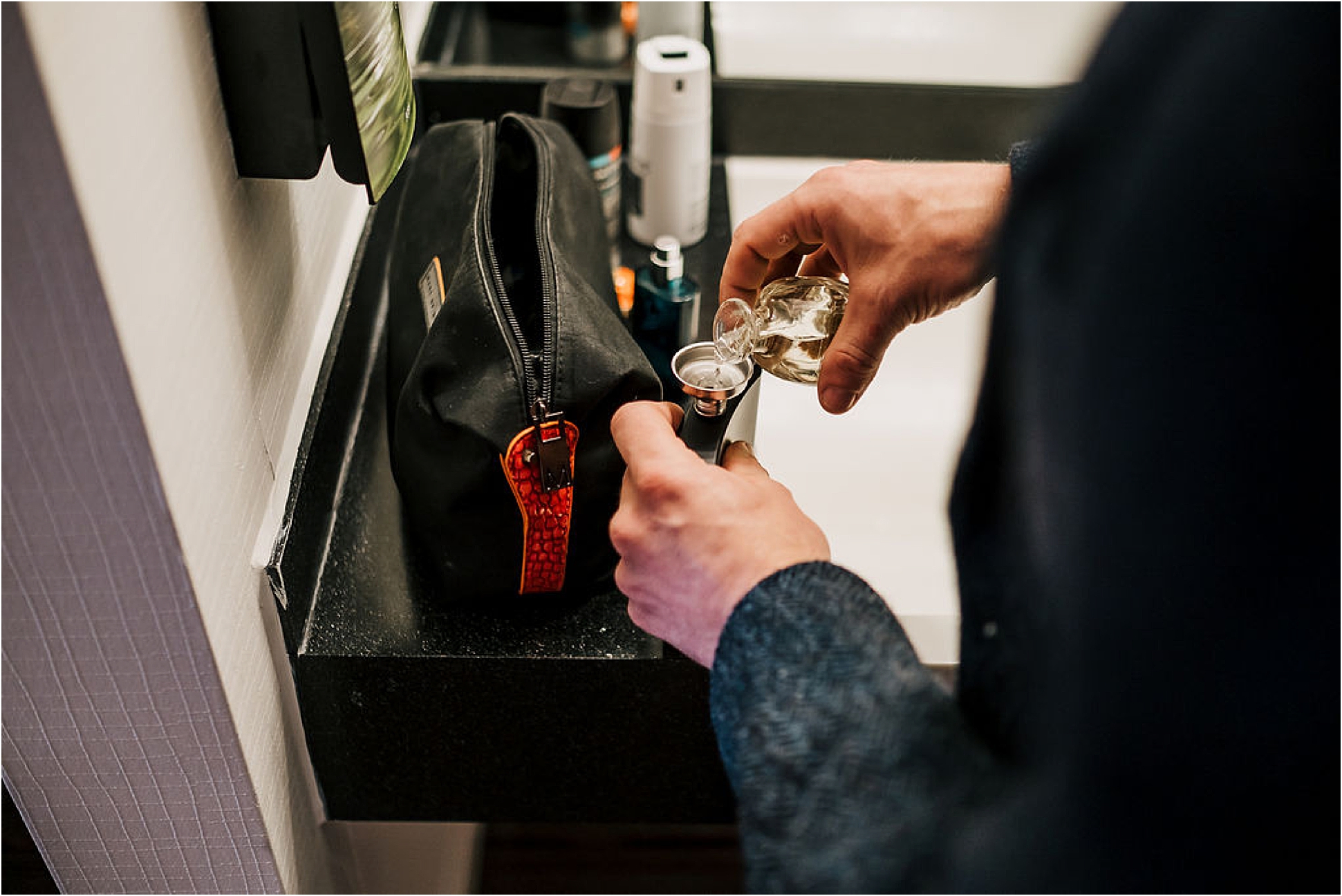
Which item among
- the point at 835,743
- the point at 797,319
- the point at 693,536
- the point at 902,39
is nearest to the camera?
the point at 835,743

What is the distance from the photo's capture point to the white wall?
1.46 ft

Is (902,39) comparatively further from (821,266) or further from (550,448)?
(550,448)

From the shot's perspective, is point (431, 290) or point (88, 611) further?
point (431, 290)

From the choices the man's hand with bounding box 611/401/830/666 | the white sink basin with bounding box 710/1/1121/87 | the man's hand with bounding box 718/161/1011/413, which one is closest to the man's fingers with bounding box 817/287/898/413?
the man's hand with bounding box 718/161/1011/413

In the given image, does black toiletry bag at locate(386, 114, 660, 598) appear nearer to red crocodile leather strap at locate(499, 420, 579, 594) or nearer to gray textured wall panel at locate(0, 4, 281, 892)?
red crocodile leather strap at locate(499, 420, 579, 594)

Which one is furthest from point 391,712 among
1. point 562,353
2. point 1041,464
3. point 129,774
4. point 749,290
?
point 1041,464

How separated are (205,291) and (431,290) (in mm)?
218

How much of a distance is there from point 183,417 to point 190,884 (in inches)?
16.4

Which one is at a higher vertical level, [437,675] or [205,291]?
[205,291]

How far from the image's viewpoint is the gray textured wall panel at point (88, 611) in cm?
45

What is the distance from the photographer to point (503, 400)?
673 mm

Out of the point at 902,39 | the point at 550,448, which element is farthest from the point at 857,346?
the point at 902,39

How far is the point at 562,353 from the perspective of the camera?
2.22 feet

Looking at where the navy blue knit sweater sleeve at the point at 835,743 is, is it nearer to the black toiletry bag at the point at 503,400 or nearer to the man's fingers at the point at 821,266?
the black toiletry bag at the point at 503,400
